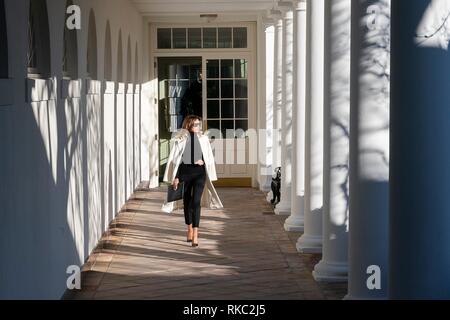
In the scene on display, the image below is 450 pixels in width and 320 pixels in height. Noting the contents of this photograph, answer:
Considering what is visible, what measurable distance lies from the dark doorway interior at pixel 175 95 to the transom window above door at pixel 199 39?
33cm

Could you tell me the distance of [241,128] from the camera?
20562mm

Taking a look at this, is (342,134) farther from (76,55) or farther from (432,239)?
(432,239)

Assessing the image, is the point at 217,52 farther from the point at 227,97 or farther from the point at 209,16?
the point at 209,16

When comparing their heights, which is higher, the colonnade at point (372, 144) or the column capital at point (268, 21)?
the column capital at point (268, 21)

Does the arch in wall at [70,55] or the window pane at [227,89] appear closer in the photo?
the arch in wall at [70,55]

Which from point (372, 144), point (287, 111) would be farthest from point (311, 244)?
point (372, 144)

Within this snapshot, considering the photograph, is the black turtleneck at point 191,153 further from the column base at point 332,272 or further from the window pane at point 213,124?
the window pane at point 213,124

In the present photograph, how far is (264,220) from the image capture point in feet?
48.1

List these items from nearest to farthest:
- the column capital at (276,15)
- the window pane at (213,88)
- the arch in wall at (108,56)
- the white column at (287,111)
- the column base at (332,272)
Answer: the column base at (332,272)
the arch in wall at (108,56)
the white column at (287,111)
the column capital at (276,15)
the window pane at (213,88)

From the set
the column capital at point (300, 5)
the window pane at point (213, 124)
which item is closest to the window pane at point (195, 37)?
the window pane at point (213, 124)

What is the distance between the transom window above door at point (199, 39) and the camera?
66.7 feet

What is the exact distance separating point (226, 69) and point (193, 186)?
8.96m

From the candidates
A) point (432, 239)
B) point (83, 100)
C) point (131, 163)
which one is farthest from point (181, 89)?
point (432, 239)
